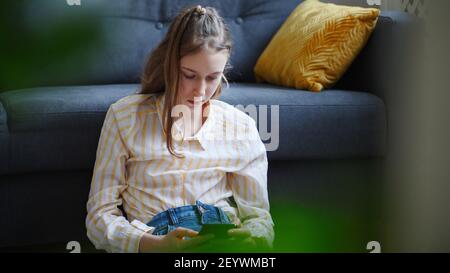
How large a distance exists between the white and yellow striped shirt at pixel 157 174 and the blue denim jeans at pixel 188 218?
0.02 meters

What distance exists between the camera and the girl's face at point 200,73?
99 cm

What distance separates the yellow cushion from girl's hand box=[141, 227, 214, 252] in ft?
1.63

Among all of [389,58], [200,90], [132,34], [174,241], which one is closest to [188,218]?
[174,241]

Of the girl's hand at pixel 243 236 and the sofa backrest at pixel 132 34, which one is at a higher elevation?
the sofa backrest at pixel 132 34

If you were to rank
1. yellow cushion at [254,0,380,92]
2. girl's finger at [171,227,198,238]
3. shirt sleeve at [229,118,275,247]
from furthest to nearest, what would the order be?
yellow cushion at [254,0,380,92], shirt sleeve at [229,118,275,247], girl's finger at [171,227,198,238]

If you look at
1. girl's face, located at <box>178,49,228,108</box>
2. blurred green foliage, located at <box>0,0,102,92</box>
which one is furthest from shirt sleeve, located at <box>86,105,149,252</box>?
blurred green foliage, located at <box>0,0,102,92</box>

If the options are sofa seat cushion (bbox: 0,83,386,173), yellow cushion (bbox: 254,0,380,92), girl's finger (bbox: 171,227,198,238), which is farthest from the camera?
yellow cushion (bbox: 254,0,380,92)

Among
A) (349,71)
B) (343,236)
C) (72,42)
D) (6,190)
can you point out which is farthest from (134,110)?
(349,71)

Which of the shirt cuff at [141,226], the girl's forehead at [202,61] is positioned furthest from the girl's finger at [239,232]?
the girl's forehead at [202,61]

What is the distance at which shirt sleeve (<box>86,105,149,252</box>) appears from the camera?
3.30 feet

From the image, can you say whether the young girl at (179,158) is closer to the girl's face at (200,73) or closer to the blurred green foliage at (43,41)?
the girl's face at (200,73)

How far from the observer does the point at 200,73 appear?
996 millimetres

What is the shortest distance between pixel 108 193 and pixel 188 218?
0.46ft

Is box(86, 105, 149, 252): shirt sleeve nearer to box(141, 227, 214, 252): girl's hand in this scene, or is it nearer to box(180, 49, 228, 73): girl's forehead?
box(141, 227, 214, 252): girl's hand
